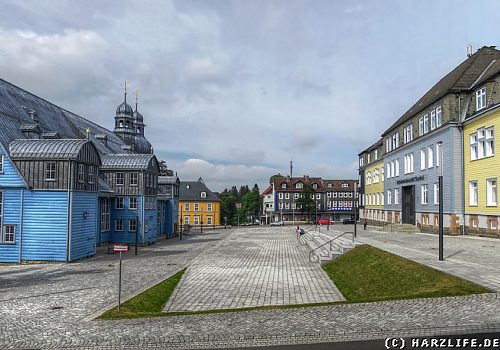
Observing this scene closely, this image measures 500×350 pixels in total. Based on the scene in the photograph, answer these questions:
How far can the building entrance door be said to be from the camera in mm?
42475

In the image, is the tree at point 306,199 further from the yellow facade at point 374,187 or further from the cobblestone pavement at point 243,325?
the cobblestone pavement at point 243,325

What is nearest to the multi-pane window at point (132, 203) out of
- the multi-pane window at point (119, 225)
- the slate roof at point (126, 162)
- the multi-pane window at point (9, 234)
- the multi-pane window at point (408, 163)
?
the multi-pane window at point (119, 225)

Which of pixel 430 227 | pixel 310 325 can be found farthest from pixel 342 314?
pixel 430 227

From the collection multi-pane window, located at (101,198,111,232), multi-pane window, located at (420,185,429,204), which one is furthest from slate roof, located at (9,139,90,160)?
multi-pane window, located at (420,185,429,204)

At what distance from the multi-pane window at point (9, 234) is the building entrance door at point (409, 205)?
35.5m

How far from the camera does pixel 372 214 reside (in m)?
61.4

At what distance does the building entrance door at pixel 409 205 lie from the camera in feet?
139

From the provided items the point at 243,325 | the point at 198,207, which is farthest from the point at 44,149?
the point at 198,207

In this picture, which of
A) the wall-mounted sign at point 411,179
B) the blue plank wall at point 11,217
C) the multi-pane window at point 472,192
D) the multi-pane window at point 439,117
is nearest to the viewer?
the blue plank wall at point 11,217

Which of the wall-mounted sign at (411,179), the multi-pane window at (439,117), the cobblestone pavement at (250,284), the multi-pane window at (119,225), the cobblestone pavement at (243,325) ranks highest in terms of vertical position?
the multi-pane window at (439,117)

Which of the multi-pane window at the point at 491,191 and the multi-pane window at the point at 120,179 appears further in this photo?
the multi-pane window at the point at 120,179

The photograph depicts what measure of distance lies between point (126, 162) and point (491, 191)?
29318 mm

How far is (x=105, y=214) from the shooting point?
35.6 metres

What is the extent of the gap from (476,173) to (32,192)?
99.4 feet
